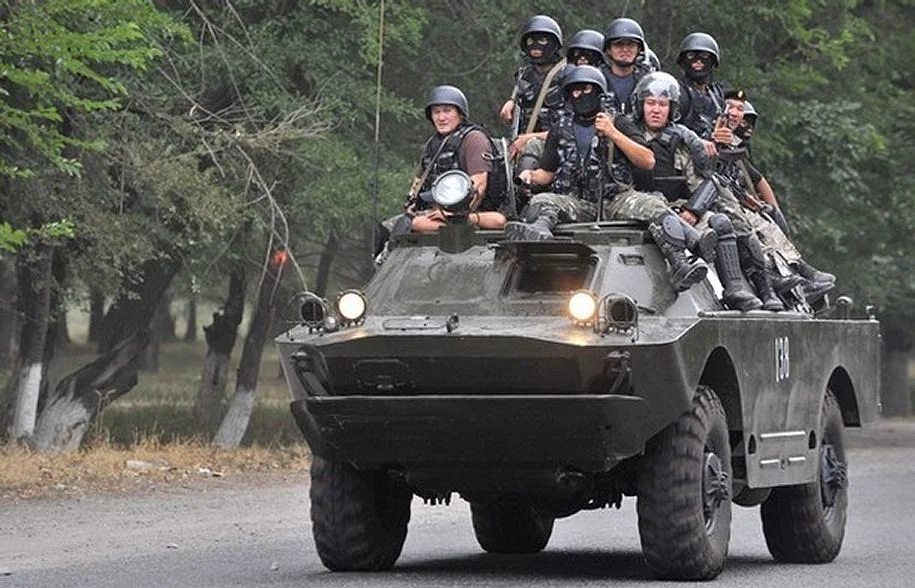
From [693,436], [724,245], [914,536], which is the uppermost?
[724,245]

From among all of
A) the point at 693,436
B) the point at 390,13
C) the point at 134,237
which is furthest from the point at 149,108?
the point at 693,436

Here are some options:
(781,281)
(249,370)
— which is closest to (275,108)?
(249,370)

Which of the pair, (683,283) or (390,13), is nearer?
(683,283)

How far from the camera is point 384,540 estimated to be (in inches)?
563

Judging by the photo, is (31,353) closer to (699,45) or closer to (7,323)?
(699,45)

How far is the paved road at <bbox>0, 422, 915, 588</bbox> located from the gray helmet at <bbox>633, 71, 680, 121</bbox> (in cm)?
276

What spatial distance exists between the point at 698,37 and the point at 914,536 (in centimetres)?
405

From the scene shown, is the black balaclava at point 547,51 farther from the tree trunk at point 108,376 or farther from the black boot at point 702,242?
the tree trunk at point 108,376

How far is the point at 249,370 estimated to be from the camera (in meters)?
34.2

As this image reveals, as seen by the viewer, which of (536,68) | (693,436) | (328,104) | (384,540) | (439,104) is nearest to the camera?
(693,436)

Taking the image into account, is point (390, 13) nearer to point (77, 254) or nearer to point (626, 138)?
point (77, 254)

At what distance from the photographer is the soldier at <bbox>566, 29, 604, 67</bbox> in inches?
635

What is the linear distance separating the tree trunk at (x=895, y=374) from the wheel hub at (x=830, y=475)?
34.3 meters

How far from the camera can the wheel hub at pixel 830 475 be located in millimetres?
16109
